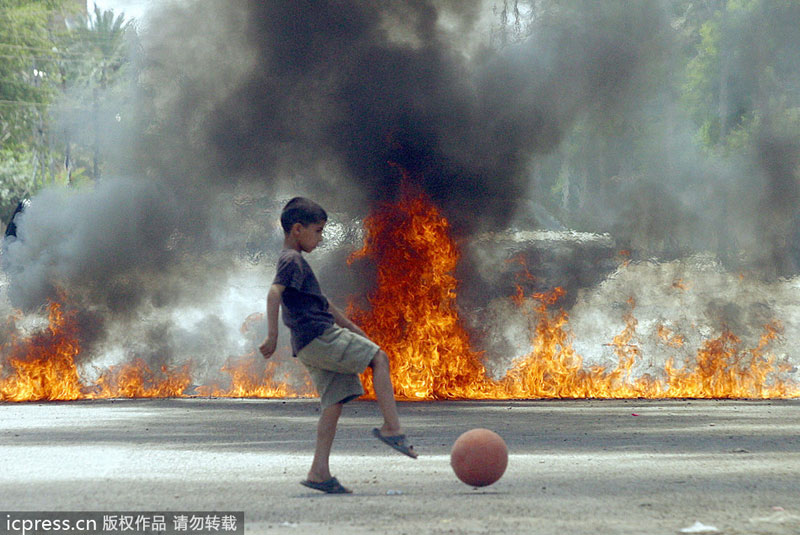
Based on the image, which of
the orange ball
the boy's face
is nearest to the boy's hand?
the boy's face

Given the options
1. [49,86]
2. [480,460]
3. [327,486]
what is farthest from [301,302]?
[49,86]

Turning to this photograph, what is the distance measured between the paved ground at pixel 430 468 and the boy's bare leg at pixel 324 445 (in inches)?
5.3

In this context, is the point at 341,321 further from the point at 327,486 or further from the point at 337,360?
the point at 327,486

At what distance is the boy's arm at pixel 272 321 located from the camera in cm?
632

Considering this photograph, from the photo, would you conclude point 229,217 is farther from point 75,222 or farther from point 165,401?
point 165,401

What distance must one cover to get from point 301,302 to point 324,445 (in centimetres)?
82

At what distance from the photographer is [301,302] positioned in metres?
6.71

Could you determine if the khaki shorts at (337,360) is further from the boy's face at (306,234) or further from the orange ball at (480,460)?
the orange ball at (480,460)

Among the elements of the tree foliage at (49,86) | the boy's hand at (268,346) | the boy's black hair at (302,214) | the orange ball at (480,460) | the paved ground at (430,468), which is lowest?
the paved ground at (430,468)

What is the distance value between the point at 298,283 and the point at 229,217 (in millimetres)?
10937

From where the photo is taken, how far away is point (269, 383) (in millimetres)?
15477

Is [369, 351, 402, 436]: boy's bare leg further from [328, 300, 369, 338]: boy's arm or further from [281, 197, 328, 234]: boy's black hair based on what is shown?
[281, 197, 328, 234]: boy's black hair

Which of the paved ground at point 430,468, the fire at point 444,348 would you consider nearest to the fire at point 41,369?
the paved ground at point 430,468

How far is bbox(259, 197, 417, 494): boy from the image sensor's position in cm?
661
